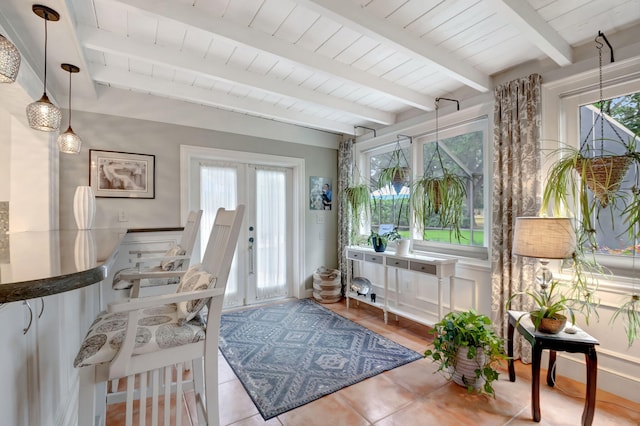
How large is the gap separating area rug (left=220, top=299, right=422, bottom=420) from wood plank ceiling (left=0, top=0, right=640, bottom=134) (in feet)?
7.74

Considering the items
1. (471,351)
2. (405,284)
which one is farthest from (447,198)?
(471,351)

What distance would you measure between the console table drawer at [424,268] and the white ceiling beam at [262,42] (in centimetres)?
165

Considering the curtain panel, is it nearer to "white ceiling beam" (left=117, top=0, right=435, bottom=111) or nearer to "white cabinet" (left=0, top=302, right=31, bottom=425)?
"white ceiling beam" (left=117, top=0, right=435, bottom=111)

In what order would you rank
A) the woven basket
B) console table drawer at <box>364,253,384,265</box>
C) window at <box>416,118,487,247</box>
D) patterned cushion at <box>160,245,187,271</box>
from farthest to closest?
1. console table drawer at <box>364,253,384,265</box>
2. window at <box>416,118,487,247</box>
3. patterned cushion at <box>160,245,187,271</box>
4. the woven basket

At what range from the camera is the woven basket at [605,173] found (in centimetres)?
169

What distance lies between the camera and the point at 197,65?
227cm

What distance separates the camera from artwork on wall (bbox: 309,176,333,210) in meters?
4.25

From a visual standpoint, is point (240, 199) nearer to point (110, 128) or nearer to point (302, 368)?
point (110, 128)

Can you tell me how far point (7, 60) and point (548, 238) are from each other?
2.88 metres

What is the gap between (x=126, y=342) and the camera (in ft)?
3.51

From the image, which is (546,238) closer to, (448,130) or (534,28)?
(534,28)

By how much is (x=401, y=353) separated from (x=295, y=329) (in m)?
1.11

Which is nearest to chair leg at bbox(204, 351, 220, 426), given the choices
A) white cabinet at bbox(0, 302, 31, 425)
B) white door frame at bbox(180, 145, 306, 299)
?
white cabinet at bbox(0, 302, 31, 425)

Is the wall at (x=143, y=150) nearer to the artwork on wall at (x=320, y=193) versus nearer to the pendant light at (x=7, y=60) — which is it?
the artwork on wall at (x=320, y=193)
